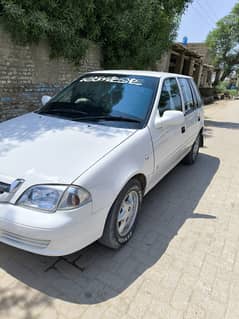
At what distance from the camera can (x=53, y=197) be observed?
1793 mm

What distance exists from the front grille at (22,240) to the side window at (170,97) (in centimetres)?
195

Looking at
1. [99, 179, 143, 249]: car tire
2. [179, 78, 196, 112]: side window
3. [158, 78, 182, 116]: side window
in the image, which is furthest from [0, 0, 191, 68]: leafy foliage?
[99, 179, 143, 249]: car tire

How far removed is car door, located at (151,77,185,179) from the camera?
2.79m

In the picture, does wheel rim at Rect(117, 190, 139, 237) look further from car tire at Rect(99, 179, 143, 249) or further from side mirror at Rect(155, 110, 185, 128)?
side mirror at Rect(155, 110, 185, 128)

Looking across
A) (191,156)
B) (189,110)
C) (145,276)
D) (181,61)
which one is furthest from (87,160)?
(181,61)

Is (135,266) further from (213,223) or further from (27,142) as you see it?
(27,142)

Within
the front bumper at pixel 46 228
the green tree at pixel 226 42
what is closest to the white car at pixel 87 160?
the front bumper at pixel 46 228

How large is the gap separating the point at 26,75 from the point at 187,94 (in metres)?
3.86

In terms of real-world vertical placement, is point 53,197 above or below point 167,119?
below

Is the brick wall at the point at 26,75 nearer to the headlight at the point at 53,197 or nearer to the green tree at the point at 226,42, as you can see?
the headlight at the point at 53,197

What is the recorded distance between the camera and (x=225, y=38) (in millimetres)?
28719

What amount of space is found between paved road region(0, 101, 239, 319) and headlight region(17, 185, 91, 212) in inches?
28.9

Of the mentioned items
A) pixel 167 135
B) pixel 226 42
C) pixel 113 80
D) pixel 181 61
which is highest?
pixel 226 42

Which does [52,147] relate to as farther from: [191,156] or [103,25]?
[103,25]
